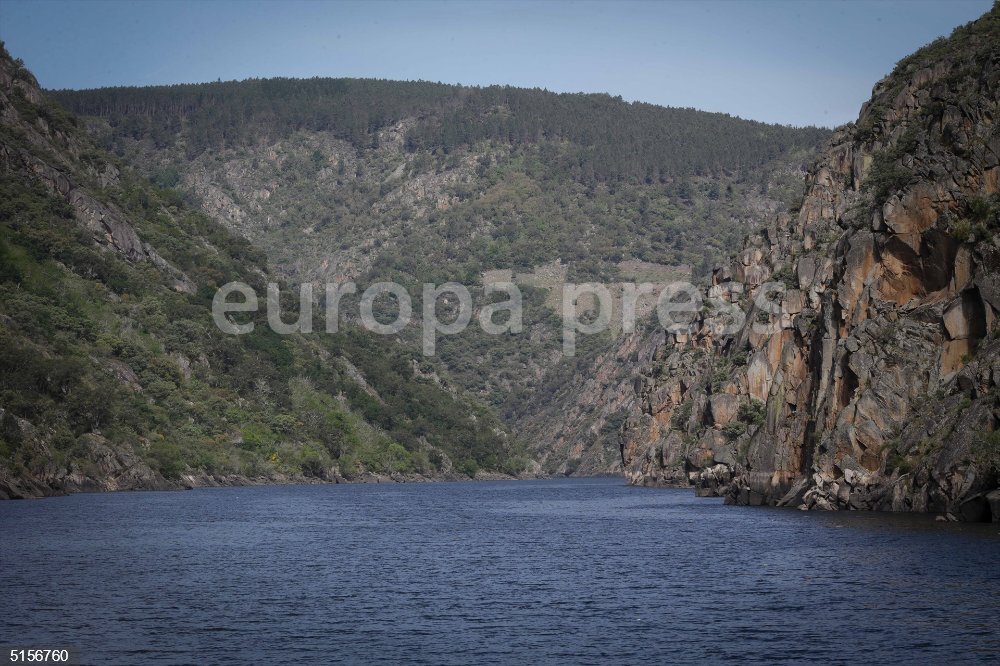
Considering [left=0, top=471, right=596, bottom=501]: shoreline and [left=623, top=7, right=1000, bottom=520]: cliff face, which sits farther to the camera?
[left=0, top=471, right=596, bottom=501]: shoreline

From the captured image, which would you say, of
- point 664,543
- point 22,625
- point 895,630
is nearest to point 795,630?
point 895,630

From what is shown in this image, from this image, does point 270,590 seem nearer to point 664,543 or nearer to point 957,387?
point 664,543

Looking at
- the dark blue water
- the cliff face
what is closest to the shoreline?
the dark blue water

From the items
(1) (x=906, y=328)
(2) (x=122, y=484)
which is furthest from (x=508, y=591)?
(2) (x=122, y=484)

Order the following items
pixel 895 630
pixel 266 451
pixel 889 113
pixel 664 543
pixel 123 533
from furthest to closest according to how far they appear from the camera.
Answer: pixel 266 451 < pixel 889 113 < pixel 123 533 < pixel 664 543 < pixel 895 630

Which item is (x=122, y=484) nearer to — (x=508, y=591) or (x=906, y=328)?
(x=906, y=328)

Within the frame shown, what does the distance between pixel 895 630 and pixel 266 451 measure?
160 meters

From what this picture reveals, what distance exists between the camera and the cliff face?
79062 millimetres

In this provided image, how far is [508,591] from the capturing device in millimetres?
58375

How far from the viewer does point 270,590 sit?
5869 centimetres

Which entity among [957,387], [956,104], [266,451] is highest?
[956,104]

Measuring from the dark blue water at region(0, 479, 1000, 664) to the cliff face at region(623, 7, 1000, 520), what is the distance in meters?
4.27

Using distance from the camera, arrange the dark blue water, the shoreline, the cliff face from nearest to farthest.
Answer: the dark blue water
the cliff face
the shoreline

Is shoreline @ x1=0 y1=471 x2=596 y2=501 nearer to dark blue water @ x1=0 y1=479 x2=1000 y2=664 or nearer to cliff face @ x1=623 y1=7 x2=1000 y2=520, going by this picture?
dark blue water @ x1=0 y1=479 x2=1000 y2=664
